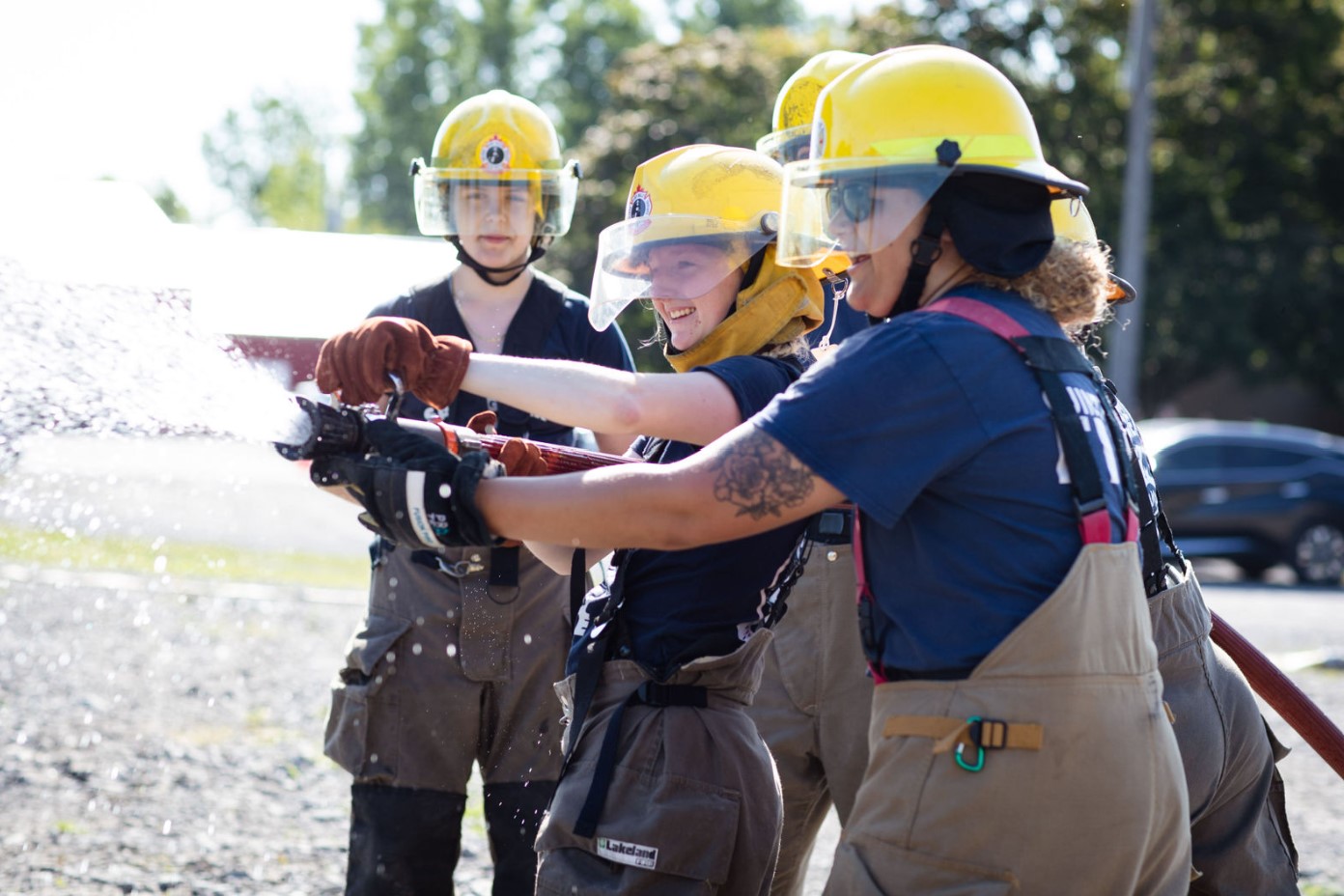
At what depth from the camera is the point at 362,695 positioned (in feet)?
13.8

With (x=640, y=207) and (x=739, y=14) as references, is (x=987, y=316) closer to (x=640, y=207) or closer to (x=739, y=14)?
(x=640, y=207)

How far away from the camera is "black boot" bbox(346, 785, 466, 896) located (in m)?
4.12

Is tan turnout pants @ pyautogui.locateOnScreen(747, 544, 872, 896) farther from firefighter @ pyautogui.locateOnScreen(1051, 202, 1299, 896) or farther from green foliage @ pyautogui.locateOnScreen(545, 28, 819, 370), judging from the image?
green foliage @ pyautogui.locateOnScreen(545, 28, 819, 370)

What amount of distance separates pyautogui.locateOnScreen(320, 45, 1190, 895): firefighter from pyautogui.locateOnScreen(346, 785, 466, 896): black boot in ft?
6.29

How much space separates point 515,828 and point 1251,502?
14.0 meters

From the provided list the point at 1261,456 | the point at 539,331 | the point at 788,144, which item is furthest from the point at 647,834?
the point at 1261,456

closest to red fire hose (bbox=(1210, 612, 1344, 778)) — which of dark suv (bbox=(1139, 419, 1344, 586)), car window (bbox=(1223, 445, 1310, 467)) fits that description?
dark suv (bbox=(1139, 419, 1344, 586))

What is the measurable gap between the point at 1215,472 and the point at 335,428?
1535 centimetres

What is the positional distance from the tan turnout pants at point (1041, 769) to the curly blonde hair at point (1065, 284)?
0.45 meters

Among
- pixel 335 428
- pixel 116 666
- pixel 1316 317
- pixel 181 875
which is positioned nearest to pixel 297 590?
pixel 116 666

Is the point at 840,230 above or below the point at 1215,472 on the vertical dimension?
above

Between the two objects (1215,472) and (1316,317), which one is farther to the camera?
(1316,317)

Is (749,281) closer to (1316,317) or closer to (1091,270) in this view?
(1091,270)

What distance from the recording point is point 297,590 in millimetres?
12102
